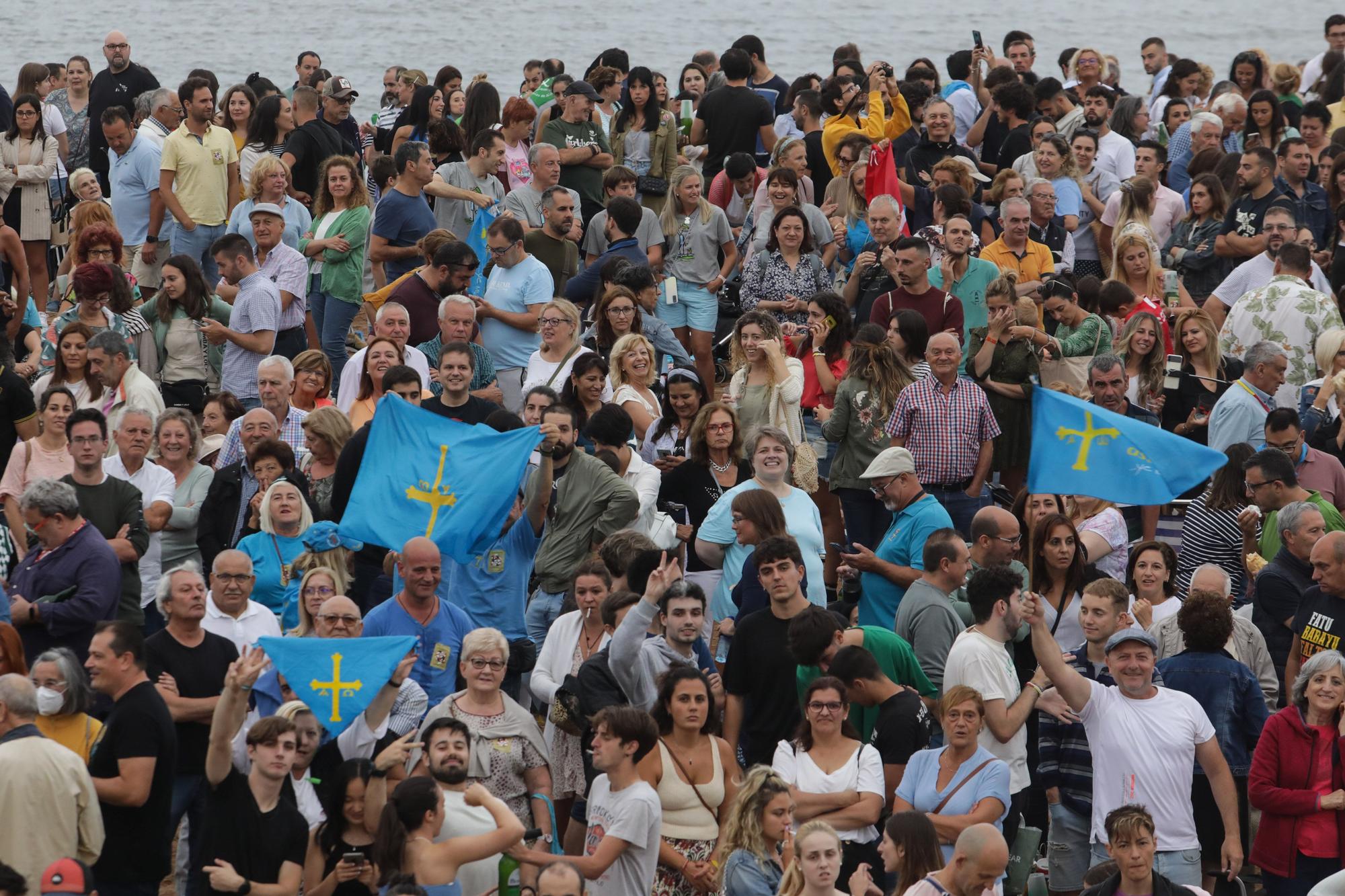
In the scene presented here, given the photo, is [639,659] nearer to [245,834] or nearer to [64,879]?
[245,834]

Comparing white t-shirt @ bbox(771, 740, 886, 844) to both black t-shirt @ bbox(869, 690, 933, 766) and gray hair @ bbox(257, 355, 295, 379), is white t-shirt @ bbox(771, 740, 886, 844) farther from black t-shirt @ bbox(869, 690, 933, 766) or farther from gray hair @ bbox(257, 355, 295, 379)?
gray hair @ bbox(257, 355, 295, 379)

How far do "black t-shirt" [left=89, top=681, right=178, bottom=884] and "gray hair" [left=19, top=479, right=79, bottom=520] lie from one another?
45.6 inches

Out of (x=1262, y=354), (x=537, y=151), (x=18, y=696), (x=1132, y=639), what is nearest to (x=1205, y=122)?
(x=1262, y=354)

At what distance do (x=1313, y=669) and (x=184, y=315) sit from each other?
6481 mm

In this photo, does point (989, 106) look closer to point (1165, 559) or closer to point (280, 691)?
point (1165, 559)

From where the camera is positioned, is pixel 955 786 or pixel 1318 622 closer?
pixel 955 786

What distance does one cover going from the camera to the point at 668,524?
959cm

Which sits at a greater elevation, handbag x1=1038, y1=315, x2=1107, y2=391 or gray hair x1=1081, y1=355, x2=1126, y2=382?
gray hair x1=1081, y1=355, x2=1126, y2=382

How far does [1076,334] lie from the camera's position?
37.9 ft

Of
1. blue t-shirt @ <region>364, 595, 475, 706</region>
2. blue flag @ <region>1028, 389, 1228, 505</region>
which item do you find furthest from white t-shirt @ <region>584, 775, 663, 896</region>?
blue flag @ <region>1028, 389, 1228, 505</region>

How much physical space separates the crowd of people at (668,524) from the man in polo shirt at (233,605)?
2 cm

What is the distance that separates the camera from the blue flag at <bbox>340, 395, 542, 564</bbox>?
29.9 ft

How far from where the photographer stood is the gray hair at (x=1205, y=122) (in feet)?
49.2

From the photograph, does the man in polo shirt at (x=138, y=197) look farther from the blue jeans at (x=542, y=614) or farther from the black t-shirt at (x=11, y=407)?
the blue jeans at (x=542, y=614)
